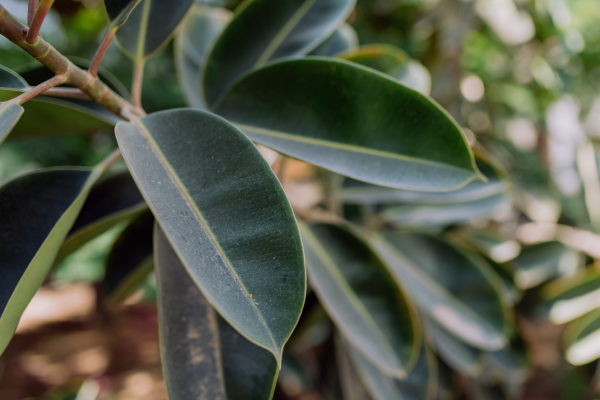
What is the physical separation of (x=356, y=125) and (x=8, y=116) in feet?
0.98

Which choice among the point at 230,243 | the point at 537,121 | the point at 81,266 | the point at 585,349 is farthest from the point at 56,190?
the point at 537,121

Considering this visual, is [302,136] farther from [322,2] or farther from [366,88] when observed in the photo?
[322,2]

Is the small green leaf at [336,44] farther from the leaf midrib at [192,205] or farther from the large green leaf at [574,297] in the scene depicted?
the large green leaf at [574,297]

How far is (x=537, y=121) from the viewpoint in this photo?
5.29 feet

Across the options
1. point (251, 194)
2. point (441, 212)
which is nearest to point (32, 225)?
point (251, 194)

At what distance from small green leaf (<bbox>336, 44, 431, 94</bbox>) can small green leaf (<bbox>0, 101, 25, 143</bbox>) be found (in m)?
0.41

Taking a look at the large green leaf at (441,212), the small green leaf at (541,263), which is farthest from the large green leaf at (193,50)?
the small green leaf at (541,263)

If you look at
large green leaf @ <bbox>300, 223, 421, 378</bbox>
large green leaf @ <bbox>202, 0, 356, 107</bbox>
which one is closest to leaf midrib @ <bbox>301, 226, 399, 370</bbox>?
large green leaf @ <bbox>300, 223, 421, 378</bbox>

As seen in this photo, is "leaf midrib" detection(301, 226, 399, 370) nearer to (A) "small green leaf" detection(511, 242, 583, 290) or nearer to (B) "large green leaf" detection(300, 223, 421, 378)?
(B) "large green leaf" detection(300, 223, 421, 378)

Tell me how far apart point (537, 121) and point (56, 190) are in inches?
72.3

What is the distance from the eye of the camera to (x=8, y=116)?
26 cm

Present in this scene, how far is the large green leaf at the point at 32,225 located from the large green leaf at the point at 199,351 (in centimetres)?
10

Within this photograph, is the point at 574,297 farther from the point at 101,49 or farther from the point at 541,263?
the point at 101,49

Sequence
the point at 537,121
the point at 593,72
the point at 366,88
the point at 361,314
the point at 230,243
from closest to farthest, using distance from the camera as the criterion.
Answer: the point at 230,243 → the point at 366,88 → the point at 361,314 → the point at 537,121 → the point at 593,72
